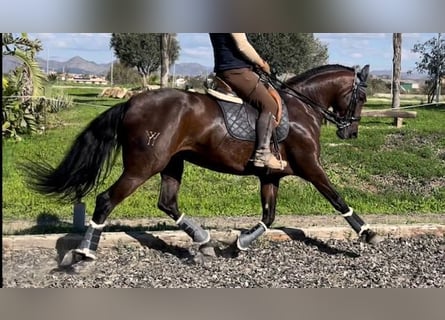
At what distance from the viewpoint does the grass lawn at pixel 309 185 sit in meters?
6.65

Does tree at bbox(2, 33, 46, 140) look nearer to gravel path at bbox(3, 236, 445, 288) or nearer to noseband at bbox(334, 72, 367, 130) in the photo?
gravel path at bbox(3, 236, 445, 288)

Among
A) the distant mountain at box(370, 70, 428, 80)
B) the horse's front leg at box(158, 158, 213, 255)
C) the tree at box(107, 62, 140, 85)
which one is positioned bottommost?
the horse's front leg at box(158, 158, 213, 255)

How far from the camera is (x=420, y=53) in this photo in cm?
716

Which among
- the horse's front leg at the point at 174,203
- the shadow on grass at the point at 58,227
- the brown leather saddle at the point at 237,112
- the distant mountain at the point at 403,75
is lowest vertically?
the shadow on grass at the point at 58,227

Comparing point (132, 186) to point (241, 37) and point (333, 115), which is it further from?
point (333, 115)

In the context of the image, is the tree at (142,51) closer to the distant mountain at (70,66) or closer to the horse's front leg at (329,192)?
the distant mountain at (70,66)

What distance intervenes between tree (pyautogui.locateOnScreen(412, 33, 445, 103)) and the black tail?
3.74m

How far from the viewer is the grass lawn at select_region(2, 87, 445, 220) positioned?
21.8 feet

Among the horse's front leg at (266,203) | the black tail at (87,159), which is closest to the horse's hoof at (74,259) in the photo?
the black tail at (87,159)

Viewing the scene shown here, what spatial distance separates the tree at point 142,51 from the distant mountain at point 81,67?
18 cm

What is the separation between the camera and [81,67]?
7168 mm

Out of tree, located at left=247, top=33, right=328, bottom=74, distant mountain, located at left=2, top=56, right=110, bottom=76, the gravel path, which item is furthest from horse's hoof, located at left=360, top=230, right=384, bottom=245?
distant mountain, located at left=2, top=56, right=110, bottom=76
